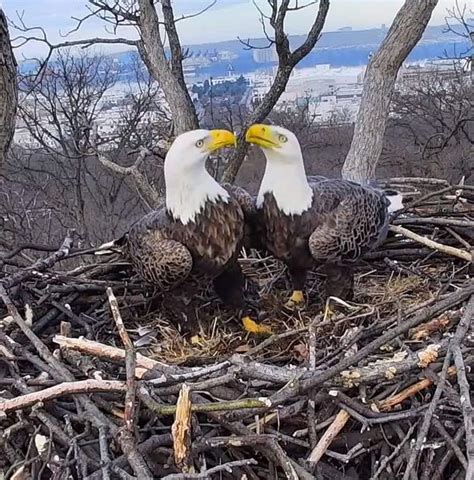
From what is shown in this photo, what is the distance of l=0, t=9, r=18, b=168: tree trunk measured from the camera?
5.58 ft

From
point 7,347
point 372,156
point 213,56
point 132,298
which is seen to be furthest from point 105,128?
point 7,347

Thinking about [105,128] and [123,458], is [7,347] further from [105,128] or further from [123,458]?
[105,128]

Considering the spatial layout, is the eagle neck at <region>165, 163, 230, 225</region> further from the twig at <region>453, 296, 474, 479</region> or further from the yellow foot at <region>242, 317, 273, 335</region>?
the twig at <region>453, 296, 474, 479</region>

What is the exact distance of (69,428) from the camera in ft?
Result: 6.00

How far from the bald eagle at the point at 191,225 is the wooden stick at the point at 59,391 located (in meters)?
0.64

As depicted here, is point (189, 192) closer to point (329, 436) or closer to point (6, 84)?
point (6, 84)

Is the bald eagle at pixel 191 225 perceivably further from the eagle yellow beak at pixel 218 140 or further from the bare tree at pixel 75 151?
the bare tree at pixel 75 151

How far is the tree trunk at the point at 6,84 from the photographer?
5.58ft

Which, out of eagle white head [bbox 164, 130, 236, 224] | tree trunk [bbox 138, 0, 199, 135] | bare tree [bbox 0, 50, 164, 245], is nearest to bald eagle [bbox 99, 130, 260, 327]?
eagle white head [bbox 164, 130, 236, 224]

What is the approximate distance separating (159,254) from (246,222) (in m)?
0.41

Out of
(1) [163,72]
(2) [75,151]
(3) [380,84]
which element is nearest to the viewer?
(3) [380,84]

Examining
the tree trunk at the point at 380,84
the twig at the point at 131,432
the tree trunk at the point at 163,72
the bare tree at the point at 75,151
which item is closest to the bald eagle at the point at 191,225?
the twig at the point at 131,432

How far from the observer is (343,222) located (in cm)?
252

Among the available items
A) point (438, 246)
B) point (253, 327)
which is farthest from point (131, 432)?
point (438, 246)
